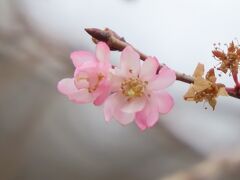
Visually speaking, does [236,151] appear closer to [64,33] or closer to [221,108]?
[221,108]

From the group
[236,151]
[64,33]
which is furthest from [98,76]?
[236,151]

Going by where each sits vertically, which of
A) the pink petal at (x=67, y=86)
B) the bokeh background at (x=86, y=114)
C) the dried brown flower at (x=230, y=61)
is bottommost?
the pink petal at (x=67, y=86)

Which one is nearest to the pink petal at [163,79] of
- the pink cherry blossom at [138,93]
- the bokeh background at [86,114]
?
the pink cherry blossom at [138,93]

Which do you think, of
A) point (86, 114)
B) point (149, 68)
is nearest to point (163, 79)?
point (149, 68)

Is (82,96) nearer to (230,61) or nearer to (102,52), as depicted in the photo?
(102,52)

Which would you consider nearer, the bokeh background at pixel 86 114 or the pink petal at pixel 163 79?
the pink petal at pixel 163 79

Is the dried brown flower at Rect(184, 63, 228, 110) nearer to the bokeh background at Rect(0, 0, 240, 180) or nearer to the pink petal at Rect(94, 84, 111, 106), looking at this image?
the pink petal at Rect(94, 84, 111, 106)

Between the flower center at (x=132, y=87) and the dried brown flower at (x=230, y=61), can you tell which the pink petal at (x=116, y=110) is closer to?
the flower center at (x=132, y=87)
